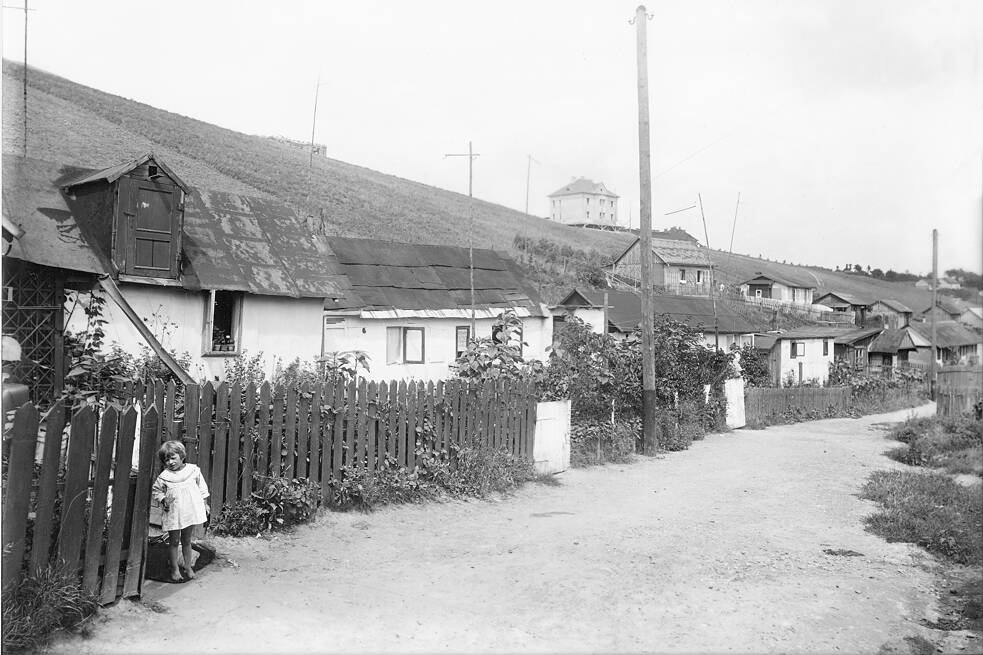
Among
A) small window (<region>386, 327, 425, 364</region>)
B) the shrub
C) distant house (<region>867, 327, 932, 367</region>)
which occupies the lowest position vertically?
the shrub

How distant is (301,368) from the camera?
58.0 feet

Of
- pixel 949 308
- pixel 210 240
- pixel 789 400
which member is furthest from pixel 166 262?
pixel 949 308

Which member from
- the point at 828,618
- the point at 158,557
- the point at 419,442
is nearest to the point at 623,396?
the point at 419,442

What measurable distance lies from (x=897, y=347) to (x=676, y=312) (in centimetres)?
2151

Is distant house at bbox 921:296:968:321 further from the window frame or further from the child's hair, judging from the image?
the window frame

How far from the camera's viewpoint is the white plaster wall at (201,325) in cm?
1476

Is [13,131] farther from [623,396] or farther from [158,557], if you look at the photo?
[158,557]

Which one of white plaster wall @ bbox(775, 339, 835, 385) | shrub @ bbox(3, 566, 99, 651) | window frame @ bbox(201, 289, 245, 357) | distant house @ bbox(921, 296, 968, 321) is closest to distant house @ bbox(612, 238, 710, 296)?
white plaster wall @ bbox(775, 339, 835, 385)

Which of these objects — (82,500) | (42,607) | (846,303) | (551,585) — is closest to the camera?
(42,607)

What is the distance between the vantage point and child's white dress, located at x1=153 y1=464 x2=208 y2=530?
623 centimetres

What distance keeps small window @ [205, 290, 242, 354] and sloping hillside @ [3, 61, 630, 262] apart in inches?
280

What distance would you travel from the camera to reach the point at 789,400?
27.3 meters

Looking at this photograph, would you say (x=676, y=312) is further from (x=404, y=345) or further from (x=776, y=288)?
(x=776, y=288)

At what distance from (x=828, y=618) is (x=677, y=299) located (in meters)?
39.0
